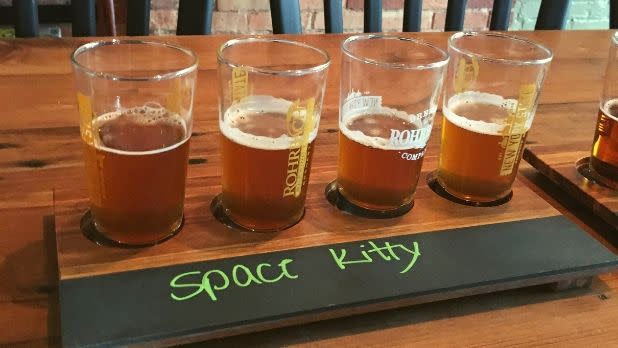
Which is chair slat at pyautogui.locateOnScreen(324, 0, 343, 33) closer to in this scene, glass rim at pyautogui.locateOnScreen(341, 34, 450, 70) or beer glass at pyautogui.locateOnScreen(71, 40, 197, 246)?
glass rim at pyautogui.locateOnScreen(341, 34, 450, 70)

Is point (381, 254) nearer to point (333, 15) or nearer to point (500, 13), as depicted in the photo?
point (333, 15)

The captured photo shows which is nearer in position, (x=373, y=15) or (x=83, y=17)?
(x=83, y=17)

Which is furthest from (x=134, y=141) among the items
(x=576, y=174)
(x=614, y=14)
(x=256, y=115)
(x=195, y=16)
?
(x=614, y=14)

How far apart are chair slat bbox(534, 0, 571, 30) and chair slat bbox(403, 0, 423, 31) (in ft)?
0.99

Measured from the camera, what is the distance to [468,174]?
0.71m

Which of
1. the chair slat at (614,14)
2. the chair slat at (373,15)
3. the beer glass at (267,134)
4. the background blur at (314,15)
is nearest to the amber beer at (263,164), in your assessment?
the beer glass at (267,134)

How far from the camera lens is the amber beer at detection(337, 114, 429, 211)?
65 cm

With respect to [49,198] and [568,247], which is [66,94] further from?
[568,247]

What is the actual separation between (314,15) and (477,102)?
4.77 ft

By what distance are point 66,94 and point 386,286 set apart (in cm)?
56

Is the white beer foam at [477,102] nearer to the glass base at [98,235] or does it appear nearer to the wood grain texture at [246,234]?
the wood grain texture at [246,234]

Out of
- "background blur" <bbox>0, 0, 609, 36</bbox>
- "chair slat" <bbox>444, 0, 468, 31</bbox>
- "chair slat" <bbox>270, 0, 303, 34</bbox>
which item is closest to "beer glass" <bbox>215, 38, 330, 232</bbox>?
"chair slat" <bbox>270, 0, 303, 34</bbox>

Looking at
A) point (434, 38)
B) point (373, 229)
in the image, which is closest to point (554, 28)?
point (434, 38)

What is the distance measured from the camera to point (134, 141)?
57 centimetres
